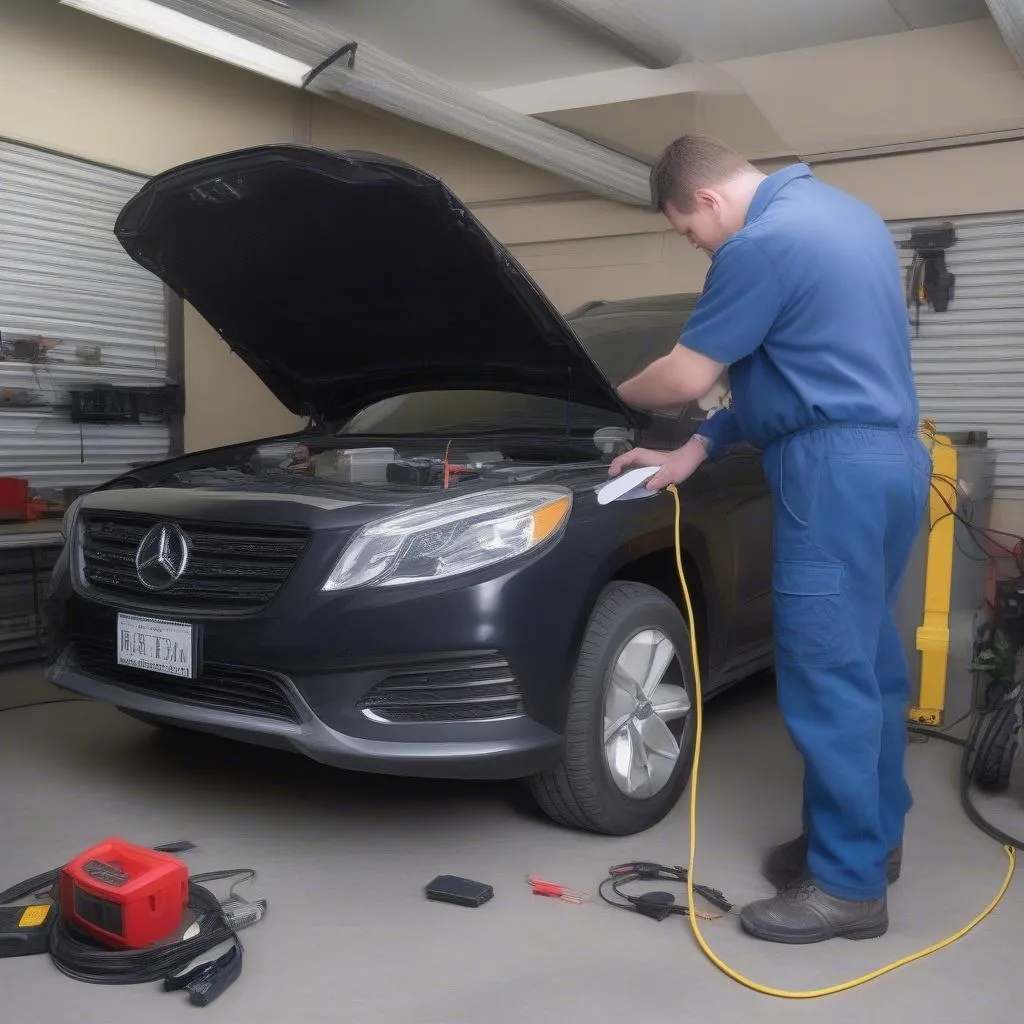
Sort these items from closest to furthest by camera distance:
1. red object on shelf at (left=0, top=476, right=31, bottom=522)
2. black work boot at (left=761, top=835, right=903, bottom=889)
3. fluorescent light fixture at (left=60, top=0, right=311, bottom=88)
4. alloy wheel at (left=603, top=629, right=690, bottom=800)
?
1. black work boot at (left=761, top=835, right=903, bottom=889)
2. alloy wheel at (left=603, top=629, right=690, bottom=800)
3. fluorescent light fixture at (left=60, top=0, right=311, bottom=88)
4. red object on shelf at (left=0, top=476, right=31, bottom=522)

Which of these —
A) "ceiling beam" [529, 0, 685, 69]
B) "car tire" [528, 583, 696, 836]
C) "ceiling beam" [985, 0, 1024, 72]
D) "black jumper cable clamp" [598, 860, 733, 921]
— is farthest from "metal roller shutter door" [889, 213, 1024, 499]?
"black jumper cable clamp" [598, 860, 733, 921]

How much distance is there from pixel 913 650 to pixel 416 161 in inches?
195

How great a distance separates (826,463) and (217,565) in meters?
1.45

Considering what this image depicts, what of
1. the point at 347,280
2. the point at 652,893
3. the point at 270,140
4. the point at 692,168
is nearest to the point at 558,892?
the point at 652,893

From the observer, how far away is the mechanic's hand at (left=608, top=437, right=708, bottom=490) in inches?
103

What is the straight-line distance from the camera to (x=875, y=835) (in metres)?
2.32

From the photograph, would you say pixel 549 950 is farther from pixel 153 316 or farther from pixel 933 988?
pixel 153 316

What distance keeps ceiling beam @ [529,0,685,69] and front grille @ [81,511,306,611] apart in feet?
11.1

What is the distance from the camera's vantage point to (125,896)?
204cm

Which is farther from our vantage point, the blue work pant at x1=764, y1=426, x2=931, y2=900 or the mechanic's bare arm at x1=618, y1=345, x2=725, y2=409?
the mechanic's bare arm at x1=618, y1=345, x2=725, y2=409

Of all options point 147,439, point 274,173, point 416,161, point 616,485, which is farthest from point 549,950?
point 416,161

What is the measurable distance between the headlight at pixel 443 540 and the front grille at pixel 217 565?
16 centimetres

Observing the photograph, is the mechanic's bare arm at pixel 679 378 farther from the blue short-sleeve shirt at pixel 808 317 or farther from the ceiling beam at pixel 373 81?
the ceiling beam at pixel 373 81

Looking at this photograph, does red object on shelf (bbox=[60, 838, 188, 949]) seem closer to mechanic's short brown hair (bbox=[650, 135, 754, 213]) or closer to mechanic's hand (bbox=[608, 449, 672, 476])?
mechanic's hand (bbox=[608, 449, 672, 476])
